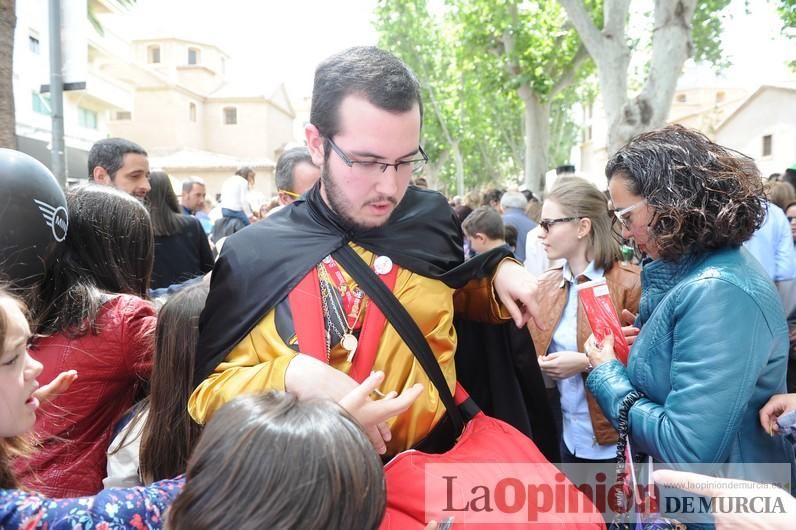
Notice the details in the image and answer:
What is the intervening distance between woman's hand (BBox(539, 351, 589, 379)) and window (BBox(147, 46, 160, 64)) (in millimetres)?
52589

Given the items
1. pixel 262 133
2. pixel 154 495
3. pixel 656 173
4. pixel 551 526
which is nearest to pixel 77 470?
pixel 154 495

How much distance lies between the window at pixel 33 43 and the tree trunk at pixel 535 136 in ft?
55.6

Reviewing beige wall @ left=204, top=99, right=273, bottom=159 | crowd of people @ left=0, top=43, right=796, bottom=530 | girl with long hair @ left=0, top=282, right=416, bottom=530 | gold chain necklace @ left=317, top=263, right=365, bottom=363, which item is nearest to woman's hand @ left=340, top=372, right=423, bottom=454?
crowd of people @ left=0, top=43, right=796, bottom=530

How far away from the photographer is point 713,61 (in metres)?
21.1

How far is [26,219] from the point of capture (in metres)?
2.23

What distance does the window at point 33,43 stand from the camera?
2168 cm

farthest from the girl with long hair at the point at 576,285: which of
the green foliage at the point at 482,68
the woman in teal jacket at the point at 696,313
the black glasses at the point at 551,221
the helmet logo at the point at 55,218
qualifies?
the green foliage at the point at 482,68

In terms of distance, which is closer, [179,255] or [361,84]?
[361,84]

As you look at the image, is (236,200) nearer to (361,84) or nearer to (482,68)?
(361,84)

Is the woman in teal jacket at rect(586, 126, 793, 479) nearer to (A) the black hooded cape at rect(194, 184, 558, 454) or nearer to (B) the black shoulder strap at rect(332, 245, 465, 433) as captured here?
(A) the black hooded cape at rect(194, 184, 558, 454)

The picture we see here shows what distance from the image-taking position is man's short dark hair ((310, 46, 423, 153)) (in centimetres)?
186

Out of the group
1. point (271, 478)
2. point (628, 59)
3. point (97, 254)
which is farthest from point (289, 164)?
point (628, 59)

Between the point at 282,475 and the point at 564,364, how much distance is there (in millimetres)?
2198

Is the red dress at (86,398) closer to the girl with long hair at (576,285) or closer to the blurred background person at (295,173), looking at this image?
the girl with long hair at (576,285)
